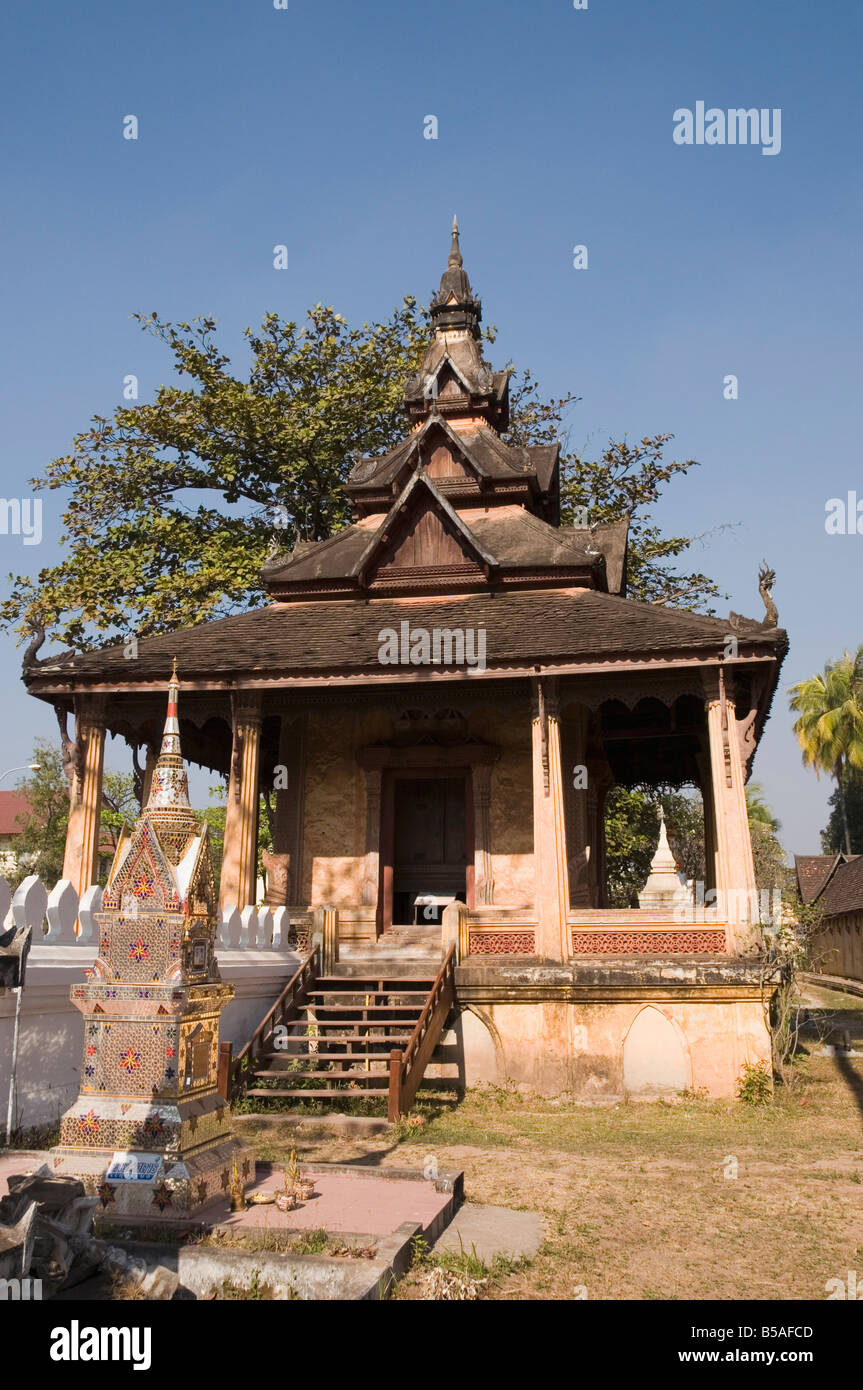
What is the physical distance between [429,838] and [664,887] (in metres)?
4.01

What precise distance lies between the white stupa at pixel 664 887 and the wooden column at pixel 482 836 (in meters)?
2.38

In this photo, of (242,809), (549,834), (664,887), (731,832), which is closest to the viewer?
(731,832)

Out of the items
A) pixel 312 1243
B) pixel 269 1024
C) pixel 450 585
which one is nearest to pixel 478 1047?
pixel 269 1024

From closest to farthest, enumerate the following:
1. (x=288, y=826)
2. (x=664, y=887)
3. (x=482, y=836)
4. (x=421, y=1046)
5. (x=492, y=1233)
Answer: (x=492, y=1233), (x=421, y=1046), (x=664, y=887), (x=482, y=836), (x=288, y=826)

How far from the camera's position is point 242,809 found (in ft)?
51.3

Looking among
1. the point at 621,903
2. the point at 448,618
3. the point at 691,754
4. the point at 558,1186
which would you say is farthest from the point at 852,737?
the point at 558,1186

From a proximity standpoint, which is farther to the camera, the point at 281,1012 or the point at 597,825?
the point at 597,825

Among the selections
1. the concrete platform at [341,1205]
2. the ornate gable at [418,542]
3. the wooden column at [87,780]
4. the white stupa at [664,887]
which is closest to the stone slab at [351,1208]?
the concrete platform at [341,1205]

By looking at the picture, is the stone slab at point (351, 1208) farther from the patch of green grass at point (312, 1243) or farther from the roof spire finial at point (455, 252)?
the roof spire finial at point (455, 252)

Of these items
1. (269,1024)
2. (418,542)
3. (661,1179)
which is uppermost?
(418,542)

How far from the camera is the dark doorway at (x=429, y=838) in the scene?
723 inches

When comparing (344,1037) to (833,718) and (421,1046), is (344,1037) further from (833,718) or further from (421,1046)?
(833,718)

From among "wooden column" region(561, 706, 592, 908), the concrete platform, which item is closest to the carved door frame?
"wooden column" region(561, 706, 592, 908)

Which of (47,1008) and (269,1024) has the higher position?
(47,1008)
